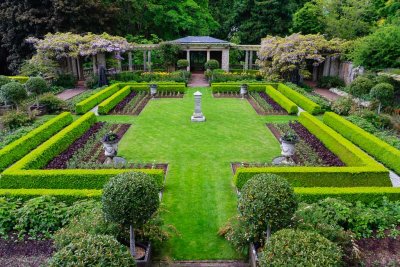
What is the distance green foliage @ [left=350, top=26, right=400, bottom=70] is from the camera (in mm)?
21094

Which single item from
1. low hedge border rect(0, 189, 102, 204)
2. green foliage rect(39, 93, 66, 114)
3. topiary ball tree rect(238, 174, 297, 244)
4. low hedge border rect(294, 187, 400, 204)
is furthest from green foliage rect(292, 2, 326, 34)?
low hedge border rect(0, 189, 102, 204)

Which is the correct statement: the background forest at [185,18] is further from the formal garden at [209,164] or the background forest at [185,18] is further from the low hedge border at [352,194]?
the low hedge border at [352,194]

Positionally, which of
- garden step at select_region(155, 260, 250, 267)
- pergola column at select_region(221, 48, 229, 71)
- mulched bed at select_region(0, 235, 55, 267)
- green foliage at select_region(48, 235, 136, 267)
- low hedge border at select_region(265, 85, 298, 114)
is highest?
pergola column at select_region(221, 48, 229, 71)

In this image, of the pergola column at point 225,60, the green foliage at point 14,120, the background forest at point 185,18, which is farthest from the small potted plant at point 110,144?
the pergola column at point 225,60

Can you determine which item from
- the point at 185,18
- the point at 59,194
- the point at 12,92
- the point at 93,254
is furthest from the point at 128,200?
the point at 185,18

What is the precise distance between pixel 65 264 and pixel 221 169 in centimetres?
711

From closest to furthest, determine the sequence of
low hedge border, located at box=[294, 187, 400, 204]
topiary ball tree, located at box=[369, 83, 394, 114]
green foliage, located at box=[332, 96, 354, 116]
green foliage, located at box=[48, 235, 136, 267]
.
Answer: green foliage, located at box=[48, 235, 136, 267] → low hedge border, located at box=[294, 187, 400, 204] → topiary ball tree, located at box=[369, 83, 394, 114] → green foliage, located at box=[332, 96, 354, 116]

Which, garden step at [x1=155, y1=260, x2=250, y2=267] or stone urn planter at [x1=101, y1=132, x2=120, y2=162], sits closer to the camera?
garden step at [x1=155, y1=260, x2=250, y2=267]

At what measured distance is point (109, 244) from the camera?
5.25 meters

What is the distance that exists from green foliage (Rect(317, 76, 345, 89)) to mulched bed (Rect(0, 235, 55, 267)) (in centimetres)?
2606

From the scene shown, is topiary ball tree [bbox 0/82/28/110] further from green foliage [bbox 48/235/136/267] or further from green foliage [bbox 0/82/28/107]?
green foliage [bbox 48/235/136/267]

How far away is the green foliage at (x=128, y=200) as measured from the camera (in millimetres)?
6090

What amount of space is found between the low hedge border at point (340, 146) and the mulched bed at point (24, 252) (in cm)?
891

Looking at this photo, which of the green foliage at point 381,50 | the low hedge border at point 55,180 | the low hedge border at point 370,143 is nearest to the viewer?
the low hedge border at point 55,180
